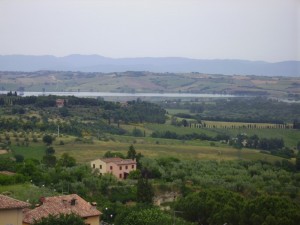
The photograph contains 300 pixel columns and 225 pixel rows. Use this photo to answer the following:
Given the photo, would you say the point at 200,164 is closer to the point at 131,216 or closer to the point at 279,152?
the point at 279,152

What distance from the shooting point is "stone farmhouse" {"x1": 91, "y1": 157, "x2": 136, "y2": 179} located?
26469 millimetres

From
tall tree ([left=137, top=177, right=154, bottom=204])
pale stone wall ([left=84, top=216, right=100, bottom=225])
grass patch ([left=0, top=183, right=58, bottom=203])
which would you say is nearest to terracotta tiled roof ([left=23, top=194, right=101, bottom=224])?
pale stone wall ([left=84, top=216, right=100, bottom=225])

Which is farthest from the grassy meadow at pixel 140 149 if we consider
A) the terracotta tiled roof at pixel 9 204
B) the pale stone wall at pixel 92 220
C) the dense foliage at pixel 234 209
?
the terracotta tiled roof at pixel 9 204

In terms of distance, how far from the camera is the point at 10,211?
11.9 m

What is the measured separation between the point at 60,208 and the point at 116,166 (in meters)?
11.9

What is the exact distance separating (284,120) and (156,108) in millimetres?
13019

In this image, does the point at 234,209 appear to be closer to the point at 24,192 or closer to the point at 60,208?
the point at 60,208

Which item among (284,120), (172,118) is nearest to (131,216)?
(284,120)

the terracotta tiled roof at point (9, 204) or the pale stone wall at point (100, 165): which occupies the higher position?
the terracotta tiled roof at point (9, 204)

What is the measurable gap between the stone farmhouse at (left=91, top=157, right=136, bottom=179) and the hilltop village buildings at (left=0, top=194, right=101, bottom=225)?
36.3 feet

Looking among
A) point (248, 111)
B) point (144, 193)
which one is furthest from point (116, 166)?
point (248, 111)

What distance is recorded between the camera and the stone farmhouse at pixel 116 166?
2647 cm

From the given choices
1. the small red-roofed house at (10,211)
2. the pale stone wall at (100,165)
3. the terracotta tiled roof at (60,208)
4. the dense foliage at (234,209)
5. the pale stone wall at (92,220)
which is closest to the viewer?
the small red-roofed house at (10,211)

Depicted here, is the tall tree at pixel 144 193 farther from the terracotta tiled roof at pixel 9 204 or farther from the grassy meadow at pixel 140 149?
the grassy meadow at pixel 140 149
